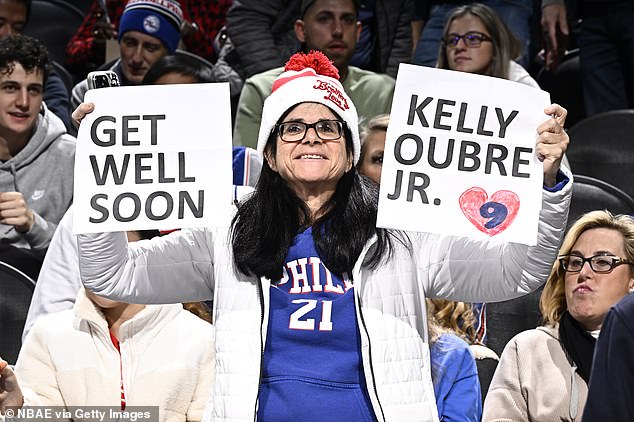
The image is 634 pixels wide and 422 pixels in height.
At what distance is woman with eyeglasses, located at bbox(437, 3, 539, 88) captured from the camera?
539 cm

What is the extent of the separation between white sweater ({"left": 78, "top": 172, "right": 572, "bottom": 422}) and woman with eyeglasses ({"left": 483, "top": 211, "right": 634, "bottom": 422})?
802 mm

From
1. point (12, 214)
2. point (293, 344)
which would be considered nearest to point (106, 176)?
point (293, 344)

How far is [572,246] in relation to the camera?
381 cm

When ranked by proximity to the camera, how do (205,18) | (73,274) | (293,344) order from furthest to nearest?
(205,18) → (73,274) → (293,344)

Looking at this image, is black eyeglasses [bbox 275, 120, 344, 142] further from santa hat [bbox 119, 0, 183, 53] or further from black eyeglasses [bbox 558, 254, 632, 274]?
santa hat [bbox 119, 0, 183, 53]

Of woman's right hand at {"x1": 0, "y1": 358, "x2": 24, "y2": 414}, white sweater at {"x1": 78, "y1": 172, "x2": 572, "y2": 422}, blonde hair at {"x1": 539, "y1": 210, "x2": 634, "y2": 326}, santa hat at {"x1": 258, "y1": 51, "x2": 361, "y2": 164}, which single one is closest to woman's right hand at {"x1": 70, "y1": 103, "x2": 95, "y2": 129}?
white sweater at {"x1": 78, "y1": 172, "x2": 572, "y2": 422}

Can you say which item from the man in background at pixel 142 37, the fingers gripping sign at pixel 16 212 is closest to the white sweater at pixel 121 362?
the fingers gripping sign at pixel 16 212

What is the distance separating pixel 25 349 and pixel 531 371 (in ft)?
5.33

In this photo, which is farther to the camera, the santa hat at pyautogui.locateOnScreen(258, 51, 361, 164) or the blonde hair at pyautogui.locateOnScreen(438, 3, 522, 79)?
the blonde hair at pyautogui.locateOnScreen(438, 3, 522, 79)

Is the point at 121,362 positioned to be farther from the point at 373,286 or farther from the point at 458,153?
the point at 458,153

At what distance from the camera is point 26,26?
7.03 metres

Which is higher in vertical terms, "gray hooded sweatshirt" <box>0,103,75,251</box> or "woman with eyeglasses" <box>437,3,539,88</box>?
"woman with eyeglasses" <box>437,3,539,88</box>

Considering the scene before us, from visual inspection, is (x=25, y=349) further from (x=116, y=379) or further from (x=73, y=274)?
(x=73, y=274)

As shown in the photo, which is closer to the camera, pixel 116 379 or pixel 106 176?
pixel 106 176
